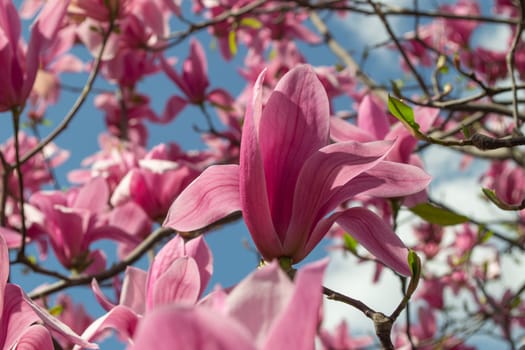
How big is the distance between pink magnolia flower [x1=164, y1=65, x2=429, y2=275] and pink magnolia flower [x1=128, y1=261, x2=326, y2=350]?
0.28 metres

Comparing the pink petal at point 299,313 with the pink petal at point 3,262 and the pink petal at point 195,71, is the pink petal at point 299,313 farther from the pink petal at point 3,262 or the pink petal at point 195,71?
the pink petal at point 195,71

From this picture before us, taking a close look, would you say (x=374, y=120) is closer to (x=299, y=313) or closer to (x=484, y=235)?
(x=484, y=235)

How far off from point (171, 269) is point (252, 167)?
149 millimetres

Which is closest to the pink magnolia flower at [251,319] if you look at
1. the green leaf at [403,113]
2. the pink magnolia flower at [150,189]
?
the green leaf at [403,113]

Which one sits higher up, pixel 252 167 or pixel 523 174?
pixel 252 167

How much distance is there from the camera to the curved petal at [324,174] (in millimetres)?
745

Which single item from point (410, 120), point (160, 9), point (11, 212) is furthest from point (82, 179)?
point (410, 120)

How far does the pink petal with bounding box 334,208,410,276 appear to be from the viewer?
76 cm

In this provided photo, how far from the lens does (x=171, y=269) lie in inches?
27.7

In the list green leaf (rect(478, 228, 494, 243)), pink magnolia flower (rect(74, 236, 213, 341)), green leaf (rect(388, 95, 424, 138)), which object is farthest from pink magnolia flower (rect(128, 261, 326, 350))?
green leaf (rect(478, 228, 494, 243))

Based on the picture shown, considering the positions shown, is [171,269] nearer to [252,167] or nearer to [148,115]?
[252,167]

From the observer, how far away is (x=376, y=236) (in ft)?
2.56

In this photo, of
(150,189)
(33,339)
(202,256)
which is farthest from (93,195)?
(33,339)

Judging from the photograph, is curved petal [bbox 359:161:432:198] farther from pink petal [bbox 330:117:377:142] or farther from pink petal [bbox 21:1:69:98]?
pink petal [bbox 21:1:69:98]
